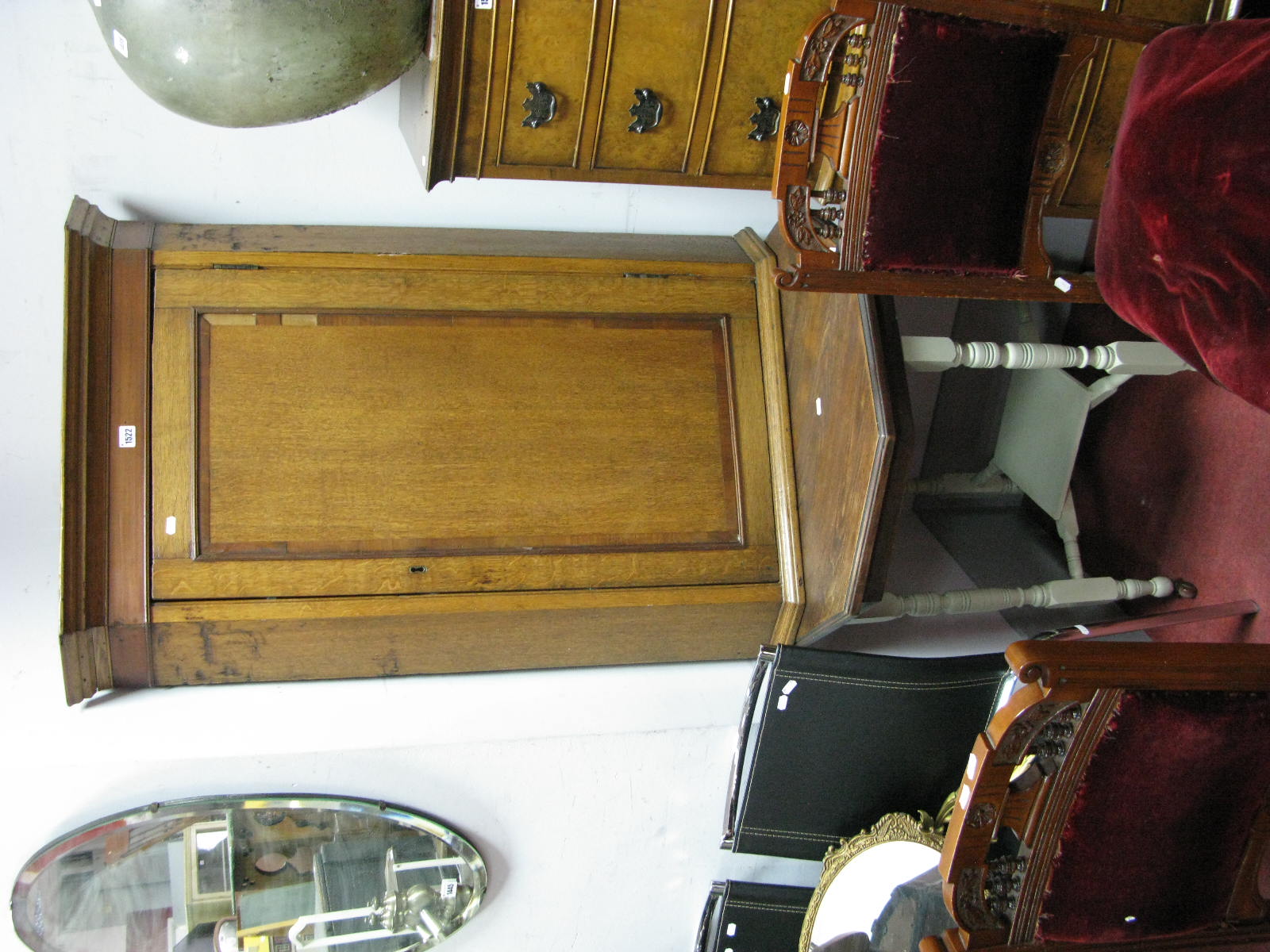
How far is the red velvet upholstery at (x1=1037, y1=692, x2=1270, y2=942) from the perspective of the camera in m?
1.48

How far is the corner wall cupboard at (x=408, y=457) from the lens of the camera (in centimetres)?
193

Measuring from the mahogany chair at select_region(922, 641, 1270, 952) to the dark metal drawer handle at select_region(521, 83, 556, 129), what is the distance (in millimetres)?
1248

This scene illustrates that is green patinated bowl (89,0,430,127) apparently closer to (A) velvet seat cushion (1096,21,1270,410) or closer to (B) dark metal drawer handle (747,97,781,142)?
(B) dark metal drawer handle (747,97,781,142)

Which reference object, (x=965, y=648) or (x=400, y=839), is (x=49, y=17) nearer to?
(x=400, y=839)

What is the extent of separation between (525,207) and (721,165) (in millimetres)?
527

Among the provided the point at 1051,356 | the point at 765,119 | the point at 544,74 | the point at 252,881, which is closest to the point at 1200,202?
the point at 1051,356

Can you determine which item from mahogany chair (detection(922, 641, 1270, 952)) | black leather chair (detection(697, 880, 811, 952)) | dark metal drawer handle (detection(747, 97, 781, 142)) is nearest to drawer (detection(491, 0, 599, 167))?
dark metal drawer handle (detection(747, 97, 781, 142))

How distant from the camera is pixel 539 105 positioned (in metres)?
1.91

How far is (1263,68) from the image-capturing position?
4.78 feet

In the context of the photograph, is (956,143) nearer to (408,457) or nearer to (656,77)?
(656,77)

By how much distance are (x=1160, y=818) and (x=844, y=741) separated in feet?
2.15

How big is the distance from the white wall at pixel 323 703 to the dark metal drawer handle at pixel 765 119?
43cm

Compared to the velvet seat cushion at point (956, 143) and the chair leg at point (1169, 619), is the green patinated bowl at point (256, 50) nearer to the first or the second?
the velvet seat cushion at point (956, 143)

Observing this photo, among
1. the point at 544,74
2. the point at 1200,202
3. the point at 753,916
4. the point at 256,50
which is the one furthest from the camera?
the point at 753,916
